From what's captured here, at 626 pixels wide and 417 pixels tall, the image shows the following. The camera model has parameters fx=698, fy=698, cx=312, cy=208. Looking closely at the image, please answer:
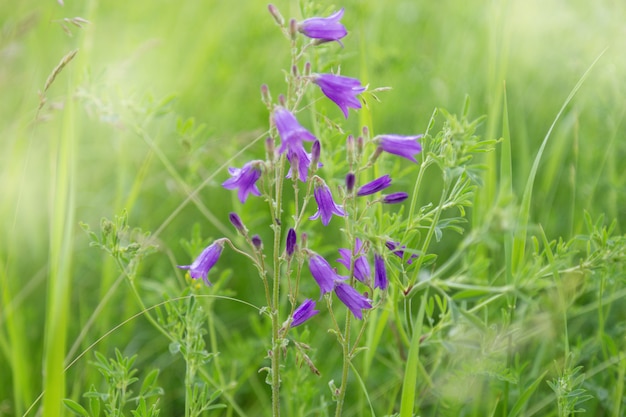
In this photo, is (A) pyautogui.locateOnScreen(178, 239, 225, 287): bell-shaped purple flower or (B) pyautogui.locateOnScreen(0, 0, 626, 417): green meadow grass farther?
(B) pyautogui.locateOnScreen(0, 0, 626, 417): green meadow grass

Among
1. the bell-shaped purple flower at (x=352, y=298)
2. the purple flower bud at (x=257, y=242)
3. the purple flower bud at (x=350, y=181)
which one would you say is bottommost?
the bell-shaped purple flower at (x=352, y=298)

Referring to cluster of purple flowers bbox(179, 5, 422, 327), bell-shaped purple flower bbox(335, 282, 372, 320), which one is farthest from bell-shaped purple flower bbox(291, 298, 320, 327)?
bell-shaped purple flower bbox(335, 282, 372, 320)

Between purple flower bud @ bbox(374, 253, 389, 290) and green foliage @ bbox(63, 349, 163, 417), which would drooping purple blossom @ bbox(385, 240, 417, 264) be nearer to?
purple flower bud @ bbox(374, 253, 389, 290)

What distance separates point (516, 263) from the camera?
7.27 feet

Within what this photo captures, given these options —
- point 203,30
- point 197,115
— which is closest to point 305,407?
point 197,115

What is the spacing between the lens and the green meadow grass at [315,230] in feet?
6.92

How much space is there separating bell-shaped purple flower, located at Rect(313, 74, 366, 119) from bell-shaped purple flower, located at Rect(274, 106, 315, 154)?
5.5 inches

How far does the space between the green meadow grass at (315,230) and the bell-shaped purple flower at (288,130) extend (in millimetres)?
458

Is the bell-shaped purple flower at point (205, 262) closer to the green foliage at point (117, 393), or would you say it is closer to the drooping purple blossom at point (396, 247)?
the green foliage at point (117, 393)

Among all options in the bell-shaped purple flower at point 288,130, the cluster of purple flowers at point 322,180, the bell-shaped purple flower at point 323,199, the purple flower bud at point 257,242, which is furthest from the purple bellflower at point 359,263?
the bell-shaped purple flower at point 288,130

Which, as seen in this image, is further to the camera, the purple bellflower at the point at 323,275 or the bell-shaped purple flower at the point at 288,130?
the purple bellflower at the point at 323,275

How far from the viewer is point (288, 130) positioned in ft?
4.97

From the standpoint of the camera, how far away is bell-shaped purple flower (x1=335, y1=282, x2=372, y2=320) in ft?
5.53

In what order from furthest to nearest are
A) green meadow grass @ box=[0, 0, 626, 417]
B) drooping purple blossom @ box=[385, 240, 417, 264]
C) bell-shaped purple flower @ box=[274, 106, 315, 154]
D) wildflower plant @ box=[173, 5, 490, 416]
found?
green meadow grass @ box=[0, 0, 626, 417] < drooping purple blossom @ box=[385, 240, 417, 264] < wildflower plant @ box=[173, 5, 490, 416] < bell-shaped purple flower @ box=[274, 106, 315, 154]
